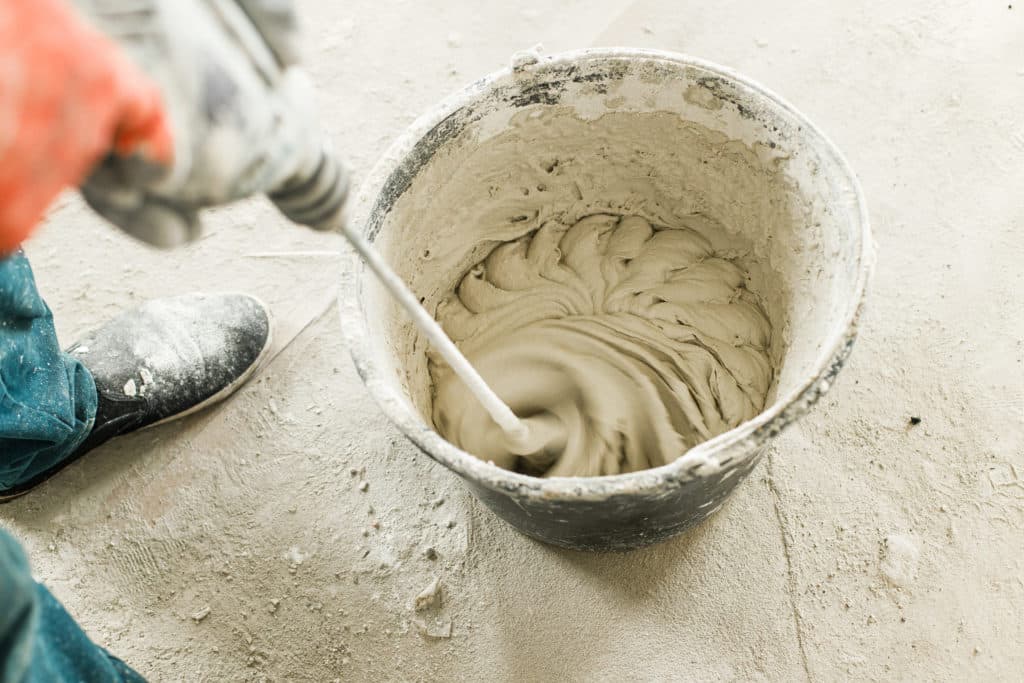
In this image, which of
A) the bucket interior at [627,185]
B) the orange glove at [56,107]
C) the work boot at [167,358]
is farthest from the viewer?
the work boot at [167,358]

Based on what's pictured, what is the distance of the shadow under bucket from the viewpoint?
79 centimetres

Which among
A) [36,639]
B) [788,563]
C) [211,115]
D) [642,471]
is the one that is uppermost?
[211,115]

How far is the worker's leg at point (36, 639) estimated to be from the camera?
590 millimetres

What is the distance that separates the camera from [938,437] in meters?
1.32

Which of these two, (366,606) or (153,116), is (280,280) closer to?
(366,606)

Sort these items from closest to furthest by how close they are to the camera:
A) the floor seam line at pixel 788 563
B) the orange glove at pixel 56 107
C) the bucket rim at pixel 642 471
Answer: the orange glove at pixel 56 107 < the bucket rim at pixel 642 471 < the floor seam line at pixel 788 563

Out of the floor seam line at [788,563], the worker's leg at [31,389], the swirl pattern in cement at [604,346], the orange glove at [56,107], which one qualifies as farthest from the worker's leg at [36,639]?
the floor seam line at [788,563]

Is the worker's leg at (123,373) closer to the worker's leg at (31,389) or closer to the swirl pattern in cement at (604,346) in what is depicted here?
the worker's leg at (31,389)

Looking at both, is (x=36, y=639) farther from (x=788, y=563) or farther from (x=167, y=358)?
(x=788, y=563)

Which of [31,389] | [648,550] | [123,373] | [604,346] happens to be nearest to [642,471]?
[604,346]

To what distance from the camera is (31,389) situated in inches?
44.5

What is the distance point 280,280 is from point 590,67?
92cm

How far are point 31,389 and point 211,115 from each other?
0.89 m

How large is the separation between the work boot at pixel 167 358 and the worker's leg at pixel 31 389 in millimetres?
58
